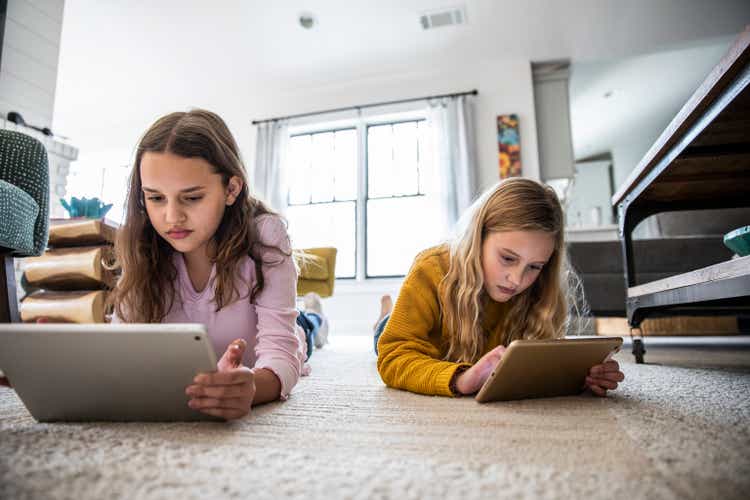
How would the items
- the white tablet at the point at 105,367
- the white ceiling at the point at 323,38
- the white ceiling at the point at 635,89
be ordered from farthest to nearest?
the white ceiling at the point at 635,89 < the white ceiling at the point at 323,38 < the white tablet at the point at 105,367

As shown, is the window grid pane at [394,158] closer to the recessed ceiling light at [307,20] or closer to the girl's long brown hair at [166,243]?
the recessed ceiling light at [307,20]

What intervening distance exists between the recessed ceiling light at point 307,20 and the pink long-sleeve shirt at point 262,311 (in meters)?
2.78

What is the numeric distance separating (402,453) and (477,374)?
323mm

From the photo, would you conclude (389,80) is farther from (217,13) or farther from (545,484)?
(545,484)

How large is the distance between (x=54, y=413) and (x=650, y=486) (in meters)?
0.64

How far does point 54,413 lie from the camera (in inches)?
21.7

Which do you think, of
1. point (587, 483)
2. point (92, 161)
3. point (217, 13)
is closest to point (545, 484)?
point (587, 483)

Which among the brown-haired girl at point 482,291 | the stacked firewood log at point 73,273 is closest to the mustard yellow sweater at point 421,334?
the brown-haired girl at point 482,291

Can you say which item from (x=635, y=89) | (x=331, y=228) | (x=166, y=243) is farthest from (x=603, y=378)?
(x=635, y=89)

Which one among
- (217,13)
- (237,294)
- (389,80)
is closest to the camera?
(237,294)

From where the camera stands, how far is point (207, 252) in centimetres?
82

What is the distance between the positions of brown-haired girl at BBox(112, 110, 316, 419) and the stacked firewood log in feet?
3.71

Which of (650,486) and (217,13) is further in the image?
(217,13)

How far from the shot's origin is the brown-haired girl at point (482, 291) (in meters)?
0.85
